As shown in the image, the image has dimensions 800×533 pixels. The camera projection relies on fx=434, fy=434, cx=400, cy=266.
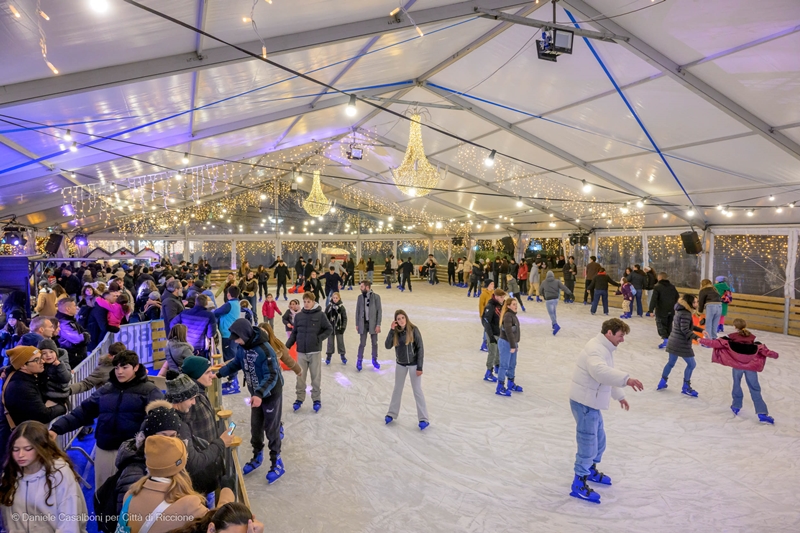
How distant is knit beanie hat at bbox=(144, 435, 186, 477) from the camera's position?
1.58 meters

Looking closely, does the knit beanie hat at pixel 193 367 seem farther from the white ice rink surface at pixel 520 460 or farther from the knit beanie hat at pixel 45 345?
the white ice rink surface at pixel 520 460

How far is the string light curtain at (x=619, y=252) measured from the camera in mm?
13320

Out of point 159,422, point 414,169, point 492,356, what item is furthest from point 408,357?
point 414,169

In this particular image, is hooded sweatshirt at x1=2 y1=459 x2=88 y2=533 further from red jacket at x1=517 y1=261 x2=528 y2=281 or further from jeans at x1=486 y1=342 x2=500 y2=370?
red jacket at x1=517 y1=261 x2=528 y2=281

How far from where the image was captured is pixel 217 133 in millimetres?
7301

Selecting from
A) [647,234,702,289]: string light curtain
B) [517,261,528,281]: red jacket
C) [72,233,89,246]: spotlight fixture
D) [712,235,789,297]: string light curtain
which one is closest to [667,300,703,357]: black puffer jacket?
[712,235,789,297]: string light curtain

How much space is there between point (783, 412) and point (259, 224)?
61.2ft

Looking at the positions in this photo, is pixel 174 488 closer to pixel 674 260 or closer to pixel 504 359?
pixel 504 359

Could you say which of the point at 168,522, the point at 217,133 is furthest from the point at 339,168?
the point at 168,522

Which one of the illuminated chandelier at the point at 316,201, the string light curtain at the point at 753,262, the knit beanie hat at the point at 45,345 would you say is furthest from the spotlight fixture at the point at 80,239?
the string light curtain at the point at 753,262

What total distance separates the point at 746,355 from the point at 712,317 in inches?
157

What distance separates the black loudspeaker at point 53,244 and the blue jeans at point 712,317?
1679cm

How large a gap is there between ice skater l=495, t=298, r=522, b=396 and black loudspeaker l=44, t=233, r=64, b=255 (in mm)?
13845

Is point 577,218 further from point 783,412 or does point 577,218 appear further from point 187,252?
point 187,252
